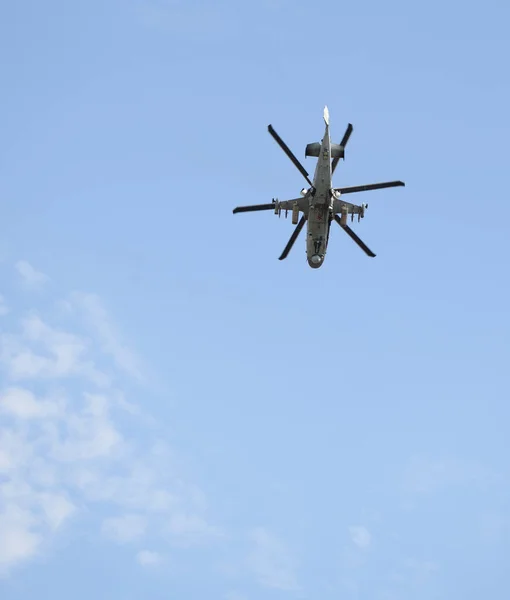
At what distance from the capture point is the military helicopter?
4230 inches

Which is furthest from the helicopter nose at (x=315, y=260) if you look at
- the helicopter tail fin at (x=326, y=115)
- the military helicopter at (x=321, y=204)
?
the helicopter tail fin at (x=326, y=115)

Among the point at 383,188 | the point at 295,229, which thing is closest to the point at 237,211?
the point at 295,229

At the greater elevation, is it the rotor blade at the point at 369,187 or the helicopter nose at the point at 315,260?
the rotor blade at the point at 369,187

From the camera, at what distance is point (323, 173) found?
353 feet

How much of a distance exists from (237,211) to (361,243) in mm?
10948

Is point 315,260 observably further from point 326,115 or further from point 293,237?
point 326,115

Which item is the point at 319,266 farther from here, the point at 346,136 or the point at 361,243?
the point at 346,136

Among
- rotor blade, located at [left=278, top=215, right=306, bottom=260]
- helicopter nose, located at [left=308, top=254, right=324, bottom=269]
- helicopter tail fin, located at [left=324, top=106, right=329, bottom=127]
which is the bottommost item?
helicopter nose, located at [left=308, top=254, right=324, bottom=269]

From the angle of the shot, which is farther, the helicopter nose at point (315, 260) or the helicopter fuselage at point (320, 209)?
the helicopter nose at point (315, 260)

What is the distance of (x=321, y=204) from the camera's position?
109688mm

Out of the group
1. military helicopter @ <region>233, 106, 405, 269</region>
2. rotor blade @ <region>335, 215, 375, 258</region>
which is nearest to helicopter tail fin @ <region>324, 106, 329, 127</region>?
military helicopter @ <region>233, 106, 405, 269</region>

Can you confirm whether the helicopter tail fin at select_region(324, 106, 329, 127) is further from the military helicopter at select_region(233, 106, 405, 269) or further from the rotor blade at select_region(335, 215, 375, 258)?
the rotor blade at select_region(335, 215, 375, 258)

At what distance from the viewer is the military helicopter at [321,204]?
352 ft

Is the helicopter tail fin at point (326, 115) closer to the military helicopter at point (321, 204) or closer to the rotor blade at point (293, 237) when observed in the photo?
the military helicopter at point (321, 204)
